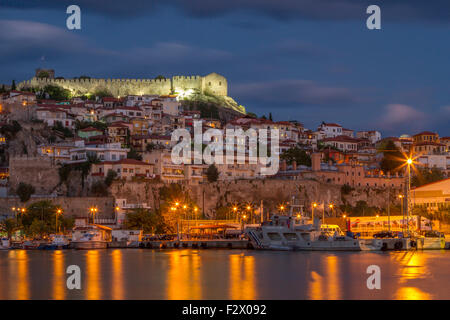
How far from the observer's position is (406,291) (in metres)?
29.8

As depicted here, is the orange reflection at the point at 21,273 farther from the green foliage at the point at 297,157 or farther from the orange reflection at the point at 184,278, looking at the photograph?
the green foliage at the point at 297,157

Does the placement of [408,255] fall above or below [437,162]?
below

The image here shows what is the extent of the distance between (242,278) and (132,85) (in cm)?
7832

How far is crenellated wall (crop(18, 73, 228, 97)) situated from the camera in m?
108

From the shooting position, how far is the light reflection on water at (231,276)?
97.3ft

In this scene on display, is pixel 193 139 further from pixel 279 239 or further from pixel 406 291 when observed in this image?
pixel 406 291

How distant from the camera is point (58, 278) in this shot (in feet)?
115

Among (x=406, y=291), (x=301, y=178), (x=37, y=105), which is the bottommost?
(x=406, y=291)

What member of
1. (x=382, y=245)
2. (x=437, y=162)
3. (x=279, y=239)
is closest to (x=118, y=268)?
(x=279, y=239)

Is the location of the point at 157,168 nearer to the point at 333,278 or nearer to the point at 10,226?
the point at 10,226

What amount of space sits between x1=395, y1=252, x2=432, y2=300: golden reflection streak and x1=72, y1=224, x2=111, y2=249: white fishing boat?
75.4 feet

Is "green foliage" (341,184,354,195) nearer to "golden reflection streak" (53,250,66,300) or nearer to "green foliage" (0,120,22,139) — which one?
"green foliage" (0,120,22,139)

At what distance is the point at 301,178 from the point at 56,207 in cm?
2459

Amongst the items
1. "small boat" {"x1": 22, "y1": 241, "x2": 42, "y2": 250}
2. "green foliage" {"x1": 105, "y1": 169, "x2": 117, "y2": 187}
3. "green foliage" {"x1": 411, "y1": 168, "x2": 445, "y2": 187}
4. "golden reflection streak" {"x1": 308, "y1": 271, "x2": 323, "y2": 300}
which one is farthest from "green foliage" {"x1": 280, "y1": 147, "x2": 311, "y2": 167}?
"golden reflection streak" {"x1": 308, "y1": 271, "x2": 323, "y2": 300}
